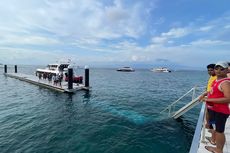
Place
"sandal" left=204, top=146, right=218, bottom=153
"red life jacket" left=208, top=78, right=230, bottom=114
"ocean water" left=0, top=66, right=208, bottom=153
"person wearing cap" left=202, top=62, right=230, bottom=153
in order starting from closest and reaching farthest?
1. "person wearing cap" left=202, top=62, right=230, bottom=153
2. "red life jacket" left=208, top=78, right=230, bottom=114
3. "sandal" left=204, top=146, right=218, bottom=153
4. "ocean water" left=0, top=66, right=208, bottom=153

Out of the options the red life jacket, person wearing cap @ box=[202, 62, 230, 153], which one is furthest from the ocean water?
the red life jacket

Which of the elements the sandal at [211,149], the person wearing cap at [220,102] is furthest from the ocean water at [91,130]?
the person wearing cap at [220,102]

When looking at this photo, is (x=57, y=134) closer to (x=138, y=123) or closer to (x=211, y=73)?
(x=138, y=123)

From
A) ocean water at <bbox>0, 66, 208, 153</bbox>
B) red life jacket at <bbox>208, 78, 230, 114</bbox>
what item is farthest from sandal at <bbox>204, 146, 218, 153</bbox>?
ocean water at <bbox>0, 66, 208, 153</bbox>

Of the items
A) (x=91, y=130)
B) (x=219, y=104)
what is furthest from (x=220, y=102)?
(x=91, y=130)

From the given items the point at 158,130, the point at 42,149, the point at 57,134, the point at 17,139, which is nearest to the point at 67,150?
the point at 42,149

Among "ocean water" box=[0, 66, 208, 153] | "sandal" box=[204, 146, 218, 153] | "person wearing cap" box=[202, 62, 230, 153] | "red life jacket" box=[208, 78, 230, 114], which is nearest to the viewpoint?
"person wearing cap" box=[202, 62, 230, 153]

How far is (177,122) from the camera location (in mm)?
13227

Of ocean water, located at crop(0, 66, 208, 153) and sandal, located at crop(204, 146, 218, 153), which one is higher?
sandal, located at crop(204, 146, 218, 153)

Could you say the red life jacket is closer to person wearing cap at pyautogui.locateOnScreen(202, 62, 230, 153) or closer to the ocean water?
person wearing cap at pyautogui.locateOnScreen(202, 62, 230, 153)

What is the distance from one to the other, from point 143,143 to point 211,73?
17.6 feet

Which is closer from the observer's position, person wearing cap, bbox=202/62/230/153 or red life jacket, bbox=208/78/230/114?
person wearing cap, bbox=202/62/230/153

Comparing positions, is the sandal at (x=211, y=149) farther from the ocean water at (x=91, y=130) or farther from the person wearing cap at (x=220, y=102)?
the ocean water at (x=91, y=130)

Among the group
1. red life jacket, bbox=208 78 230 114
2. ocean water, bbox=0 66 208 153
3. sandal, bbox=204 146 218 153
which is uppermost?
red life jacket, bbox=208 78 230 114
